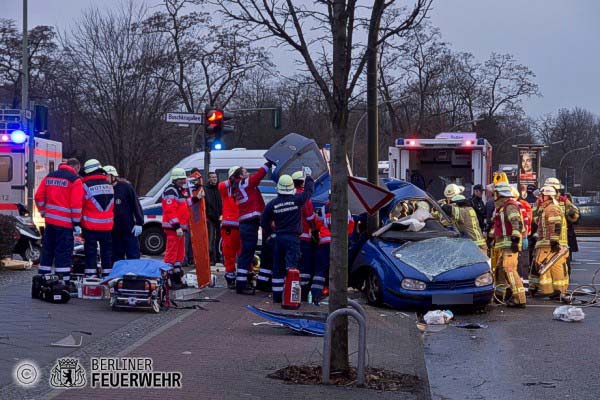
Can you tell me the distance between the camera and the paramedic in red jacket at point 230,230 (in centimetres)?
1429

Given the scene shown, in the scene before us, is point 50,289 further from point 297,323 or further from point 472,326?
point 472,326

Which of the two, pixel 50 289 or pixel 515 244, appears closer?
pixel 50 289

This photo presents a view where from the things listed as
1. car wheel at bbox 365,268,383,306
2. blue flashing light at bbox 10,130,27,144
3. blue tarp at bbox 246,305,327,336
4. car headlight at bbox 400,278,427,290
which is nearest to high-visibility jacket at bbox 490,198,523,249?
car headlight at bbox 400,278,427,290

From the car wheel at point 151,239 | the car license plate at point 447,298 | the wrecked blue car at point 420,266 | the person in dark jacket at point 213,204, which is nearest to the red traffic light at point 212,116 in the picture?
the person in dark jacket at point 213,204

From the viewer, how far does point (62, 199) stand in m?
12.5

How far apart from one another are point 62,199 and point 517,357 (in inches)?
254

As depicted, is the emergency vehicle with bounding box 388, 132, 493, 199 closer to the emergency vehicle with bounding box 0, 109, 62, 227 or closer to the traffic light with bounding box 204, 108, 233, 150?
the traffic light with bounding box 204, 108, 233, 150

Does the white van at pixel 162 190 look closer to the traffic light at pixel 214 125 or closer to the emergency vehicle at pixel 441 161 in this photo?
the traffic light at pixel 214 125

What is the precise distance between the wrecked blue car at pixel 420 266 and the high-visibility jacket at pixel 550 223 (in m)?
1.46

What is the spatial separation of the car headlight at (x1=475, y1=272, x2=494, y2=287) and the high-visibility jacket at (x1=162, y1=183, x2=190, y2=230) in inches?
189

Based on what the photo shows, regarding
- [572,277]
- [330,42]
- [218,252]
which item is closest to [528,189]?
[572,277]

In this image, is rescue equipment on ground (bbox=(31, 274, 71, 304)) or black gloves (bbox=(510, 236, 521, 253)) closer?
rescue equipment on ground (bbox=(31, 274, 71, 304))

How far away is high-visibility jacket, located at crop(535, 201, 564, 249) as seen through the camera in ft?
47.8

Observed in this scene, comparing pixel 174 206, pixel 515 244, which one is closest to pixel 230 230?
pixel 174 206
